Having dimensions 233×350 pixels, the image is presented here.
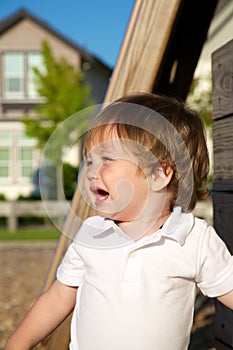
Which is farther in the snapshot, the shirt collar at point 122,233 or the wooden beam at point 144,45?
the wooden beam at point 144,45

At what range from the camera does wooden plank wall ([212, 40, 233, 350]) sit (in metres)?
2.56

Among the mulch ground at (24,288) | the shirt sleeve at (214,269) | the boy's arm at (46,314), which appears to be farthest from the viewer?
the mulch ground at (24,288)

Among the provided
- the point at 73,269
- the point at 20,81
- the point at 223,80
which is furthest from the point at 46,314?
the point at 20,81

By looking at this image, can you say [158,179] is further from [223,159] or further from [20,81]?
[20,81]

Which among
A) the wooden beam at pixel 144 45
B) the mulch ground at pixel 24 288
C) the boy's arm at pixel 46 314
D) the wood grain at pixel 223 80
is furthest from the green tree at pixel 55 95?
the boy's arm at pixel 46 314

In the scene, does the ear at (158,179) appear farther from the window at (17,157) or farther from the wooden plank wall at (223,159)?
the window at (17,157)

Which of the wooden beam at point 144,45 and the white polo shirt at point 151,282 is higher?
the wooden beam at point 144,45

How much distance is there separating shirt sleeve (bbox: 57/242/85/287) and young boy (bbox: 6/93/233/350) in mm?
19

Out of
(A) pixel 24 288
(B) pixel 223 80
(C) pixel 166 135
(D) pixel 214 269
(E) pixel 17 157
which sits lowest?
(E) pixel 17 157

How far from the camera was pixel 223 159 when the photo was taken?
265 centimetres

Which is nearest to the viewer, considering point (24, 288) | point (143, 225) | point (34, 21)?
point (143, 225)

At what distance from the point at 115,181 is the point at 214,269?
0.42 m

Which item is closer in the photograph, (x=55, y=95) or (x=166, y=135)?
(x=166, y=135)

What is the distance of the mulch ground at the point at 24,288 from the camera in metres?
4.57
